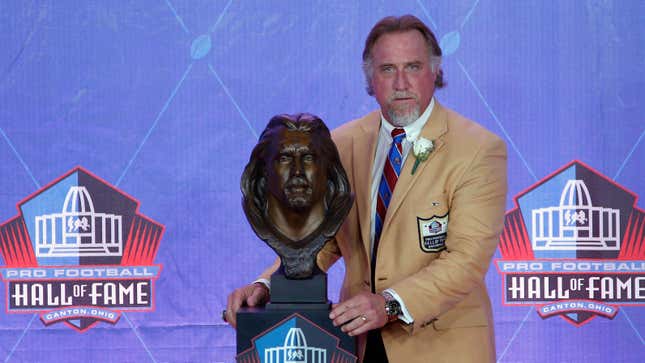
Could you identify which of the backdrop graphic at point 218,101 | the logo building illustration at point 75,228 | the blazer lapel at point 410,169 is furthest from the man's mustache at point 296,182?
the logo building illustration at point 75,228

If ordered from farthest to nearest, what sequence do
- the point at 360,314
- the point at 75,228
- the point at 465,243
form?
1. the point at 75,228
2. the point at 465,243
3. the point at 360,314

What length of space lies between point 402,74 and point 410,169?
0.26 meters

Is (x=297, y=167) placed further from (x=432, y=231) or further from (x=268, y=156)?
(x=432, y=231)

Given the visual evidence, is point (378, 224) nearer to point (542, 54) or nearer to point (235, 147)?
point (235, 147)

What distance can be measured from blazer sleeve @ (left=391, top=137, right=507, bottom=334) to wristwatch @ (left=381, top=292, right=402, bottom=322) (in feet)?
0.07

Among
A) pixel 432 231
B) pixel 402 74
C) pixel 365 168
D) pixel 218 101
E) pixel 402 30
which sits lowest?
pixel 432 231

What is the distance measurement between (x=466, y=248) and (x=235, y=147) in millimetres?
1585

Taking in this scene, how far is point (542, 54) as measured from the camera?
349 cm

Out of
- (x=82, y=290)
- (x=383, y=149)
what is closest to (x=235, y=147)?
(x=82, y=290)

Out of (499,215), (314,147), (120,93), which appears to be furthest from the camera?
(120,93)

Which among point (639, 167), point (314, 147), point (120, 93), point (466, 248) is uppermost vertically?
point (120, 93)

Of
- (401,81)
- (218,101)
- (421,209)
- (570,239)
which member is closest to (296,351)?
(421,209)

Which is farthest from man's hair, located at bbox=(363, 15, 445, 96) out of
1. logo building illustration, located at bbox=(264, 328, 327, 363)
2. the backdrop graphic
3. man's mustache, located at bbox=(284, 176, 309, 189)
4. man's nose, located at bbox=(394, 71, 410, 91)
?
the backdrop graphic

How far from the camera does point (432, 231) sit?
2.18 m
